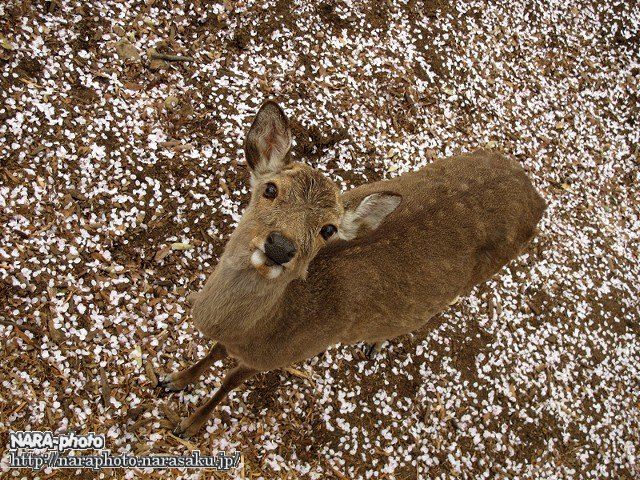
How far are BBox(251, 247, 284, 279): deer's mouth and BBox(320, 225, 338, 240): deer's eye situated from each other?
1.54 feet

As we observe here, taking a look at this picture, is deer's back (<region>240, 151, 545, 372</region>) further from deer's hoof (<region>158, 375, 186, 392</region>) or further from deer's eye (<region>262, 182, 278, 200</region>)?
deer's hoof (<region>158, 375, 186, 392</region>)

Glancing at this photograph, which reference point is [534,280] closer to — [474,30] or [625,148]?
[625,148]

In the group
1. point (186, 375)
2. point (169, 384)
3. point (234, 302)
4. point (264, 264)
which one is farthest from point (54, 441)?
point (264, 264)

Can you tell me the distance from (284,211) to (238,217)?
221 centimetres

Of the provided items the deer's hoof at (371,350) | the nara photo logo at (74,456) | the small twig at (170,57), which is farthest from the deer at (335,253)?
the small twig at (170,57)

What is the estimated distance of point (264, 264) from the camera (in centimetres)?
281

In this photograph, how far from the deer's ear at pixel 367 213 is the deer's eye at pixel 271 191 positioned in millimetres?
571

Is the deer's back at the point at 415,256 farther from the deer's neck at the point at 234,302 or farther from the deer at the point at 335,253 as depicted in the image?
the deer's neck at the point at 234,302

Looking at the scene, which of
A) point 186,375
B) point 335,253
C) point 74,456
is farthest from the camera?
point 186,375

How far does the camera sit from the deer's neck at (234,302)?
123 inches

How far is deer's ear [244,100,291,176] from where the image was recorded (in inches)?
127

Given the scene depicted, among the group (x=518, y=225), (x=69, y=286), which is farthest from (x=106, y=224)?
(x=518, y=225)

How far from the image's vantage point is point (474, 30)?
7.46 metres

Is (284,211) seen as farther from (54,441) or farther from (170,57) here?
(170,57)
